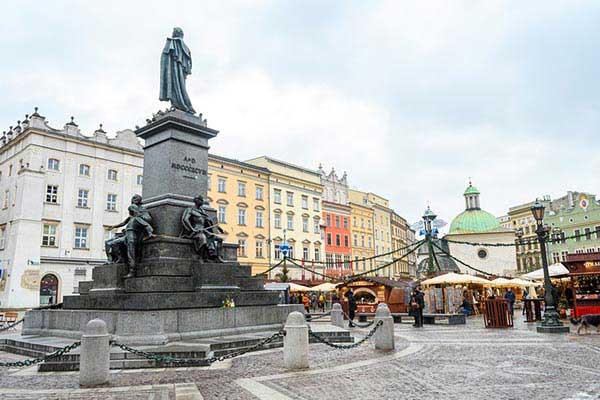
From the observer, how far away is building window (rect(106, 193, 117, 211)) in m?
42.7

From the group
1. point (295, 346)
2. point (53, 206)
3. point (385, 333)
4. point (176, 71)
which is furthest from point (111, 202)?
point (295, 346)

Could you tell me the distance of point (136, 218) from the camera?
12203 millimetres

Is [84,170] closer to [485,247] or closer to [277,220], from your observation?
[277,220]

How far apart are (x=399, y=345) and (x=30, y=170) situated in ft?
115

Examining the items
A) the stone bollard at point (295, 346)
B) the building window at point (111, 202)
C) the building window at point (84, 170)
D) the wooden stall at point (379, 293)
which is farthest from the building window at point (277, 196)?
the stone bollard at point (295, 346)

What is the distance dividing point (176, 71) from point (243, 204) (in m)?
37.6

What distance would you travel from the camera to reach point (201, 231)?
41.3 ft

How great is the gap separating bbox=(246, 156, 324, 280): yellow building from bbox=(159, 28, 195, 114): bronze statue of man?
39.9 metres

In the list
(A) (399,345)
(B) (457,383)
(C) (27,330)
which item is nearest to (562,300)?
(A) (399,345)

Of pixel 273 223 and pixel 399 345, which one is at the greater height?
pixel 273 223

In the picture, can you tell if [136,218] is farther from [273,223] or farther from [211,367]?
[273,223]

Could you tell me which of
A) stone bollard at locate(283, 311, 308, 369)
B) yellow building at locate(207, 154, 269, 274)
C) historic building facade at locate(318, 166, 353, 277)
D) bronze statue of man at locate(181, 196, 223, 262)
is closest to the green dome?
historic building facade at locate(318, 166, 353, 277)

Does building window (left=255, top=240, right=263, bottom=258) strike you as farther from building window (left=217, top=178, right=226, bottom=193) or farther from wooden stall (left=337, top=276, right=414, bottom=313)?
wooden stall (left=337, top=276, right=414, bottom=313)

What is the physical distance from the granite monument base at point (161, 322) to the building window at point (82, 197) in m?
30.5
